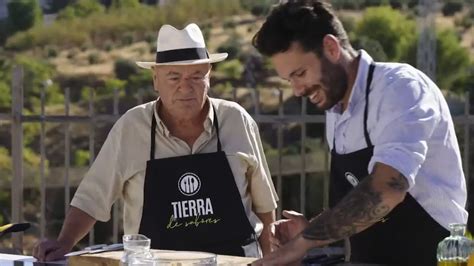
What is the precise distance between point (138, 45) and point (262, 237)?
14314 millimetres

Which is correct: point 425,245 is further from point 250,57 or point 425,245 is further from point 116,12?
point 116,12

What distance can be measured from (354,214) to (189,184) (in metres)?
1.06

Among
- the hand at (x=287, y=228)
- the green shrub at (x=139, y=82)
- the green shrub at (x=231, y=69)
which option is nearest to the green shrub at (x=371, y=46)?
the green shrub at (x=231, y=69)

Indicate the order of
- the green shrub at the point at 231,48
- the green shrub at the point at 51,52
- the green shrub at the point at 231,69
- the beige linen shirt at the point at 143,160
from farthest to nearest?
the green shrub at the point at 51,52
the green shrub at the point at 231,48
the green shrub at the point at 231,69
the beige linen shirt at the point at 143,160

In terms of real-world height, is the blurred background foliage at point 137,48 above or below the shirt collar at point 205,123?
below

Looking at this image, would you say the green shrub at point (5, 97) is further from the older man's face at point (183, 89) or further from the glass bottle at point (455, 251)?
the glass bottle at point (455, 251)

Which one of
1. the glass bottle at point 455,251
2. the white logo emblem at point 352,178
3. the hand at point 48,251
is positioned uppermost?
the white logo emblem at point 352,178

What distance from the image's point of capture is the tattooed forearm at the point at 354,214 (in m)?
2.75

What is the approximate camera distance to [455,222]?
2941 millimetres

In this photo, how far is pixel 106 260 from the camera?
9.62ft

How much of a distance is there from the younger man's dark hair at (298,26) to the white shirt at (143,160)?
1.01 meters

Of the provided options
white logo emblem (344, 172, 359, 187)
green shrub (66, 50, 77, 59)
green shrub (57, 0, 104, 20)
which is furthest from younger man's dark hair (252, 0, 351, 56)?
green shrub (57, 0, 104, 20)

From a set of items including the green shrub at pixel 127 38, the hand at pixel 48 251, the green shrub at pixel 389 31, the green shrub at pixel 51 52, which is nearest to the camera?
the hand at pixel 48 251

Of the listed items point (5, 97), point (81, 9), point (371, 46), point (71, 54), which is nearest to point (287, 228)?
point (5, 97)
